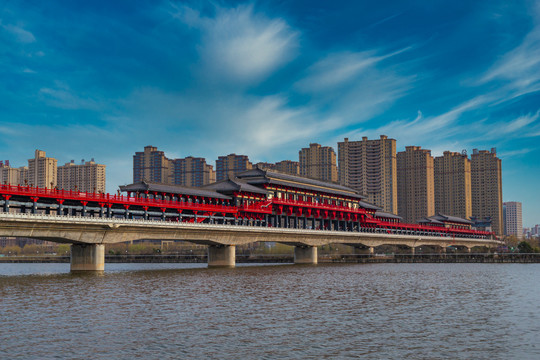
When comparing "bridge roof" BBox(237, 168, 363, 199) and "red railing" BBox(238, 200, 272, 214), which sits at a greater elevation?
"bridge roof" BBox(237, 168, 363, 199)

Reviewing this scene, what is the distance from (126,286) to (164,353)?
30967 millimetres

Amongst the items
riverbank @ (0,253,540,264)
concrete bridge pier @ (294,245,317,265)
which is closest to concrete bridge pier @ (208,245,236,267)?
concrete bridge pier @ (294,245,317,265)

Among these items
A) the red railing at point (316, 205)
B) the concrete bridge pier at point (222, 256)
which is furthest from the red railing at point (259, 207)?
the concrete bridge pier at point (222, 256)

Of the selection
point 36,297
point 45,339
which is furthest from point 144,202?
point 45,339

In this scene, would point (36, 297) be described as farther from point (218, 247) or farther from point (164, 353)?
point (218, 247)

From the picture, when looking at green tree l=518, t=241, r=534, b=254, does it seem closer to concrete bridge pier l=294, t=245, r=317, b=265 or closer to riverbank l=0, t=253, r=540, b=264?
riverbank l=0, t=253, r=540, b=264

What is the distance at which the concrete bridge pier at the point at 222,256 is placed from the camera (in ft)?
301

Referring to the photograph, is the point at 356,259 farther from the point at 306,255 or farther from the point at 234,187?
the point at 234,187

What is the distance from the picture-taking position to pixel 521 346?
2512 cm

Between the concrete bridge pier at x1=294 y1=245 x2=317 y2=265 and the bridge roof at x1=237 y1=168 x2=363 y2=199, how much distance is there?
13227mm

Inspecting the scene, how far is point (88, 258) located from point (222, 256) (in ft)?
84.9

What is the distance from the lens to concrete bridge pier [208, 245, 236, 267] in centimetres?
9175

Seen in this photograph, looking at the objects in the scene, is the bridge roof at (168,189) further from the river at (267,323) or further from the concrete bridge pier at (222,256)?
the river at (267,323)

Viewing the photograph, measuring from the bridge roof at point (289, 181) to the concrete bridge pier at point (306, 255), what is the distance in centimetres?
1323
